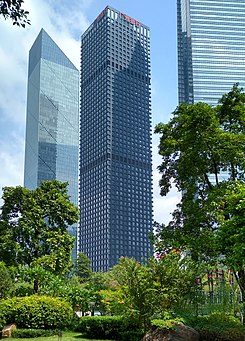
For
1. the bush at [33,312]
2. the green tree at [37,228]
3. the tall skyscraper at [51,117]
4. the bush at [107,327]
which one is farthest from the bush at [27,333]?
the tall skyscraper at [51,117]

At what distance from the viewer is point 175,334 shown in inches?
465

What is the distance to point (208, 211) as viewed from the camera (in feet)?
47.1

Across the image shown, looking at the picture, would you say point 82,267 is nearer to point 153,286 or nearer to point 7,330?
point 7,330

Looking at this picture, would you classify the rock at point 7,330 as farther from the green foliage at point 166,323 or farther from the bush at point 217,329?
the bush at point 217,329

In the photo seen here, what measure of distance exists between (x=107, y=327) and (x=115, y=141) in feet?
→ 416

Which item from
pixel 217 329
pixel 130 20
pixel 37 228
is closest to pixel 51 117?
pixel 130 20

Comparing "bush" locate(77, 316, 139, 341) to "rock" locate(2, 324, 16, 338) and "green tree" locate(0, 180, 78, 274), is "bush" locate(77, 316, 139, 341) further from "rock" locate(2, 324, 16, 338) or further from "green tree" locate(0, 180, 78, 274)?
"green tree" locate(0, 180, 78, 274)

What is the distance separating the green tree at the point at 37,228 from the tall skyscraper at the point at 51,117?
9650 centimetres

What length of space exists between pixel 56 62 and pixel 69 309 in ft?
436

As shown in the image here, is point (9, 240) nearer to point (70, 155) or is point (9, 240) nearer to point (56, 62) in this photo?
point (70, 155)

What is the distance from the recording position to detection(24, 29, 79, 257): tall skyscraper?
412ft

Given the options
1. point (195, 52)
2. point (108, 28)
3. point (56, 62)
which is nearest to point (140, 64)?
point (108, 28)

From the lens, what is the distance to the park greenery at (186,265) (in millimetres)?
12886

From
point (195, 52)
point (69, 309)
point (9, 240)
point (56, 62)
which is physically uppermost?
point (56, 62)
